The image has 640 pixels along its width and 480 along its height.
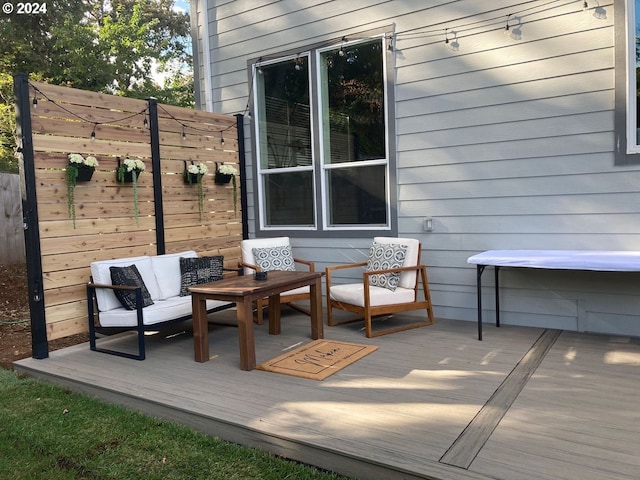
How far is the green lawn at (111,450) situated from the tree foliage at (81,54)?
35.3 feet

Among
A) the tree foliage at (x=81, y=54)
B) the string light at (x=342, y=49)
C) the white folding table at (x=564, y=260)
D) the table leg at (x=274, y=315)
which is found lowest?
the table leg at (x=274, y=315)

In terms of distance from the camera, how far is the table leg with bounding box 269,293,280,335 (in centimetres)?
439

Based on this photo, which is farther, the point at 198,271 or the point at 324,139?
the point at 324,139

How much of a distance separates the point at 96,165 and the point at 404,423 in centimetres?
337

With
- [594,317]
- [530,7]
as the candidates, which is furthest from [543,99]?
[594,317]

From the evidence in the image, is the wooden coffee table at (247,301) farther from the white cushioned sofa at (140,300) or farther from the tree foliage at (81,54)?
the tree foliage at (81,54)

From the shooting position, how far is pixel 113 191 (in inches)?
181

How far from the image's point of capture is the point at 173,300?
172 inches

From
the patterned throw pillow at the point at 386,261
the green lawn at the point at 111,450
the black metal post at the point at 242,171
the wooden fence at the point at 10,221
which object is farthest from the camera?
the wooden fence at the point at 10,221

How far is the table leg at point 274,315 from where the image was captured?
14.4ft

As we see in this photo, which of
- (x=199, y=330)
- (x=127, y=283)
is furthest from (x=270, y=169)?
(x=199, y=330)

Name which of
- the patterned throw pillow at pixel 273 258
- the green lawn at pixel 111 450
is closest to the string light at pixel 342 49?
the patterned throw pillow at pixel 273 258

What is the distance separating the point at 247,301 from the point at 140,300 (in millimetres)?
875

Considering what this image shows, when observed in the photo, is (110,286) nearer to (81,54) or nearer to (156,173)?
(156,173)
